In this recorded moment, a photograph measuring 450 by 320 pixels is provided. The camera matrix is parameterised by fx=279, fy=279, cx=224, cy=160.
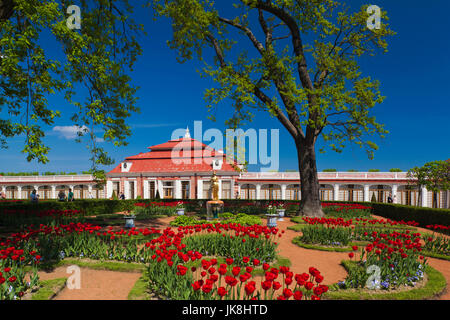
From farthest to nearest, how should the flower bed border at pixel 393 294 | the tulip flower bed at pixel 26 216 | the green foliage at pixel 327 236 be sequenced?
the tulip flower bed at pixel 26 216
the green foliage at pixel 327 236
the flower bed border at pixel 393 294

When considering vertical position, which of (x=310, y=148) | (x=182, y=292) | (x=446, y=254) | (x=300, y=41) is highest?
(x=300, y=41)

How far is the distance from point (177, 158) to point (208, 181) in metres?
5.98

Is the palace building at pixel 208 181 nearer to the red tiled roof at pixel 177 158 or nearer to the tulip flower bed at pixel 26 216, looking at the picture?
the red tiled roof at pixel 177 158

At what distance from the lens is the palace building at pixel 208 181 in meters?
31.2

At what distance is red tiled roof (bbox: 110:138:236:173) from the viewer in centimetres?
3519

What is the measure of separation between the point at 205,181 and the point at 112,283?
92.8ft

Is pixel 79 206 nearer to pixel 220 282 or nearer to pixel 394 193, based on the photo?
pixel 220 282

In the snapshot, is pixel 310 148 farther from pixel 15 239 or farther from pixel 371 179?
pixel 371 179

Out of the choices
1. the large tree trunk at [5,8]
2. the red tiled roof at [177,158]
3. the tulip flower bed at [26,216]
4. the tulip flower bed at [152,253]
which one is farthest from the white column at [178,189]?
the large tree trunk at [5,8]

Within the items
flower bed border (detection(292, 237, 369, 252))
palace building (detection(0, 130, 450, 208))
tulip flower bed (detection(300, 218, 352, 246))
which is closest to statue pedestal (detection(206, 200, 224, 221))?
flower bed border (detection(292, 237, 369, 252))

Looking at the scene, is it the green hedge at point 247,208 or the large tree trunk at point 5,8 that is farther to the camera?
the green hedge at point 247,208

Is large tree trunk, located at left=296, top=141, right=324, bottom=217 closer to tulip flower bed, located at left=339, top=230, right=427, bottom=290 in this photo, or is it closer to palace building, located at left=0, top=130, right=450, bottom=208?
tulip flower bed, located at left=339, top=230, right=427, bottom=290
